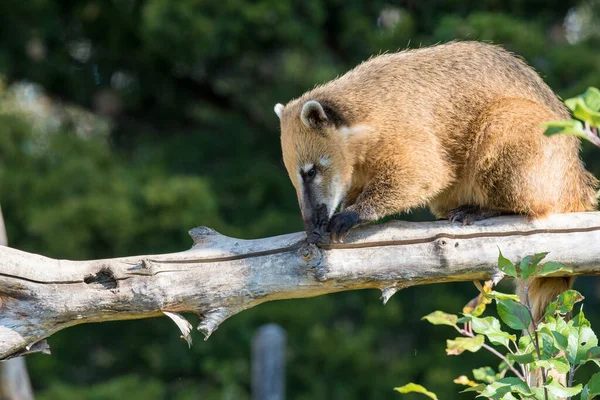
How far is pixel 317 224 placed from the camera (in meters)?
3.88

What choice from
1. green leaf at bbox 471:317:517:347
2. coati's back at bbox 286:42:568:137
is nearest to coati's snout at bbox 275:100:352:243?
coati's back at bbox 286:42:568:137

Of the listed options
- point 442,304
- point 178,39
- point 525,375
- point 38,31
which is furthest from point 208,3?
point 525,375

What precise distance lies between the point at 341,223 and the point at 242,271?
0.57 metres

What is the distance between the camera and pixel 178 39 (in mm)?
8648

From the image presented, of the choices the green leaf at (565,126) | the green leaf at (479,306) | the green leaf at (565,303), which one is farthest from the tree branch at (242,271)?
the green leaf at (565,126)

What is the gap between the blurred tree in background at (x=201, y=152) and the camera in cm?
856

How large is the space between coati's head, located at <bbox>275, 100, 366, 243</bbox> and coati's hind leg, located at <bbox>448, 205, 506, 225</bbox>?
0.58 meters

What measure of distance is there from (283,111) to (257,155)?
20.4 ft

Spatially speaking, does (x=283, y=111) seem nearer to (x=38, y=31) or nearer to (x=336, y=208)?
(x=336, y=208)

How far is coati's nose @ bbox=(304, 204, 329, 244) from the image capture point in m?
3.62

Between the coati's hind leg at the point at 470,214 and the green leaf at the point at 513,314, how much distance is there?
1.17m

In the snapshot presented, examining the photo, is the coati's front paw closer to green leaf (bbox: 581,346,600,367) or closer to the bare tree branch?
green leaf (bbox: 581,346,600,367)

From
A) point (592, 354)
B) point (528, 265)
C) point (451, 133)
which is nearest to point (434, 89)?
point (451, 133)

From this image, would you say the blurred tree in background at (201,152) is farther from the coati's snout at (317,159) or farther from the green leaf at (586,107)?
the green leaf at (586,107)
